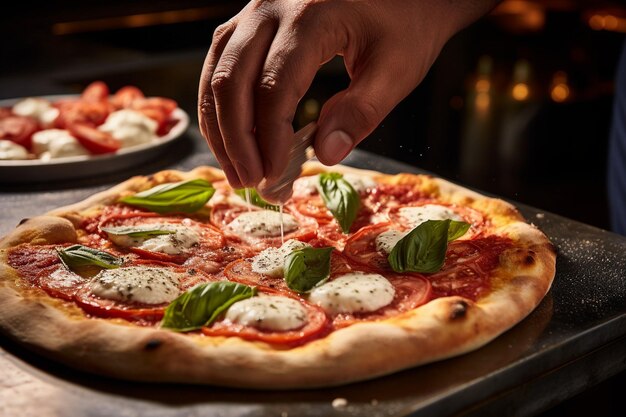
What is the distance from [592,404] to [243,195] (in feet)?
5.04

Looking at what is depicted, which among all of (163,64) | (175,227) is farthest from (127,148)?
(163,64)

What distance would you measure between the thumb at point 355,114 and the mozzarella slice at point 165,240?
1.46ft

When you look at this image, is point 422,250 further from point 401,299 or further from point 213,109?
point 213,109

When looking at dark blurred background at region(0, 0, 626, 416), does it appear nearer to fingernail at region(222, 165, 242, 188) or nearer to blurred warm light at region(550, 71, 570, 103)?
blurred warm light at region(550, 71, 570, 103)

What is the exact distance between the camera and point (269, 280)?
5.92ft

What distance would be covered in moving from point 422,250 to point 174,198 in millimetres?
768

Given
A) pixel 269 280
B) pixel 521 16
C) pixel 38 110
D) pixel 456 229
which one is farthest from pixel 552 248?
pixel 521 16

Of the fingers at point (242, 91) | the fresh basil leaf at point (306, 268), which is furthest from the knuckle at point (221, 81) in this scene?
the fresh basil leaf at point (306, 268)

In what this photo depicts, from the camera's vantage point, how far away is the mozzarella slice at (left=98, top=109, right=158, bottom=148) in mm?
2920

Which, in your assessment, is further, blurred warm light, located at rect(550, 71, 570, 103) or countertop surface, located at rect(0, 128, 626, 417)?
blurred warm light, located at rect(550, 71, 570, 103)

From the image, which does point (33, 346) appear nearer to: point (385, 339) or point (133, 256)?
point (133, 256)

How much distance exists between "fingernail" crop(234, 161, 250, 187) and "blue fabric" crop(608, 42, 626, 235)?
1.50m

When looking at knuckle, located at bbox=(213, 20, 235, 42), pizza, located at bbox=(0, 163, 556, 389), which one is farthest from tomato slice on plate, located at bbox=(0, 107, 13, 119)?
knuckle, located at bbox=(213, 20, 235, 42)

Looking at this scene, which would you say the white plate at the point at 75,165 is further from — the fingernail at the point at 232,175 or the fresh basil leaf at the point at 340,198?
the fingernail at the point at 232,175
